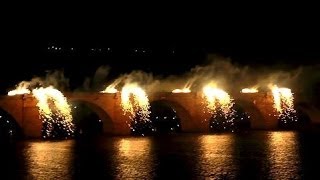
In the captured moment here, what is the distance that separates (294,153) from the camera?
96.1 ft

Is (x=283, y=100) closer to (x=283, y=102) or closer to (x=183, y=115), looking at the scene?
(x=283, y=102)

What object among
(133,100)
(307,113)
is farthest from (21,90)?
(307,113)

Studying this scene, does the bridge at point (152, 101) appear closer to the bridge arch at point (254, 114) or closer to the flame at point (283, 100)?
the bridge arch at point (254, 114)

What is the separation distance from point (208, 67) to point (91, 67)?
18.8 meters

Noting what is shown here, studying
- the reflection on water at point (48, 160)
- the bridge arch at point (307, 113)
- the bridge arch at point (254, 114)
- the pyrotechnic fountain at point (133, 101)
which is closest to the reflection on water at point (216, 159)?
the reflection on water at point (48, 160)

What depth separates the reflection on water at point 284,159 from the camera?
69.4ft

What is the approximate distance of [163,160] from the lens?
1077 inches

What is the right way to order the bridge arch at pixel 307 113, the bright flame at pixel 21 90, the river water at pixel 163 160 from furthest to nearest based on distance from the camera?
the bridge arch at pixel 307 113 < the bright flame at pixel 21 90 < the river water at pixel 163 160

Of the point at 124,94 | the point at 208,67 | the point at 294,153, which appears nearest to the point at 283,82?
the point at 208,67

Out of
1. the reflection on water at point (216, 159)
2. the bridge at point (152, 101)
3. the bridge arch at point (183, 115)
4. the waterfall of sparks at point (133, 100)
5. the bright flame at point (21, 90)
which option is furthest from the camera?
the bridge arch at point (183, 115)

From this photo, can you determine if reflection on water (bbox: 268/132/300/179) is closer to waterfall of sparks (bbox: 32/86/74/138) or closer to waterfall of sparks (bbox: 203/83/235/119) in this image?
waterfall of sparks (bbox: 203/83/235/119)

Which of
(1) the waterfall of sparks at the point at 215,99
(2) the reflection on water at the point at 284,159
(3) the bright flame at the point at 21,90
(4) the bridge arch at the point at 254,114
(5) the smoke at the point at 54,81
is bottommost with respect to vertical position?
(2) the reflection on water at the point at 284,159

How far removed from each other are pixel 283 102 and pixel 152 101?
1569 cm

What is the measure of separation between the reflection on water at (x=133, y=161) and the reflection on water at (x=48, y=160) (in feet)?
7.71
